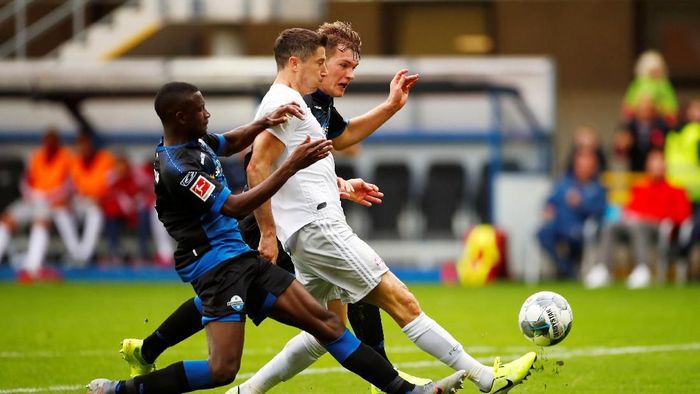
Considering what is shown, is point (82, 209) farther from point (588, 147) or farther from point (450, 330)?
point (450, 330)

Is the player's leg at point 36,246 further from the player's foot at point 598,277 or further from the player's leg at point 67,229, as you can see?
the player's foot at point 598,277

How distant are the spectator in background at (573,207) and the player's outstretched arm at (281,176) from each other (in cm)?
1124

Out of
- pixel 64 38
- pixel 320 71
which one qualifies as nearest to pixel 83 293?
pixel 64 38

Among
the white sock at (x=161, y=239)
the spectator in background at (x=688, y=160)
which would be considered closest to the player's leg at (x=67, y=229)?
the white sock at (x=161, y=239)

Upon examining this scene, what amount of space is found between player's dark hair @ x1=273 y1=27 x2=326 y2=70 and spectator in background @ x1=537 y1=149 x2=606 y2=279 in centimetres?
1046

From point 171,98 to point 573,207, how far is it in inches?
447

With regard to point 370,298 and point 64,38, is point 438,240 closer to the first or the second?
point 64,38

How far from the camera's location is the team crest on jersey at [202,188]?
6.76 m

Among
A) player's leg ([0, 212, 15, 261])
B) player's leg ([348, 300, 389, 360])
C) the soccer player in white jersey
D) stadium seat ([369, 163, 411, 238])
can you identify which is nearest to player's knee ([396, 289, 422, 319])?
the soccer player in white jersey

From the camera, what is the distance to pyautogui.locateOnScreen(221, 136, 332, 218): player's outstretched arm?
6.68 meters

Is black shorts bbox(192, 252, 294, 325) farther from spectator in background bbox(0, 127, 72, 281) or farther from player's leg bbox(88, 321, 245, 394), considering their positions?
spectator in background bbox(0, 127, 72, 281)

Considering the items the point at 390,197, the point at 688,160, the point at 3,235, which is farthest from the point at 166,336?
the point at 3,235

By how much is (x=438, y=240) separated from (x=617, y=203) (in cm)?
249

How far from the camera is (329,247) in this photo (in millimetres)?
7246
